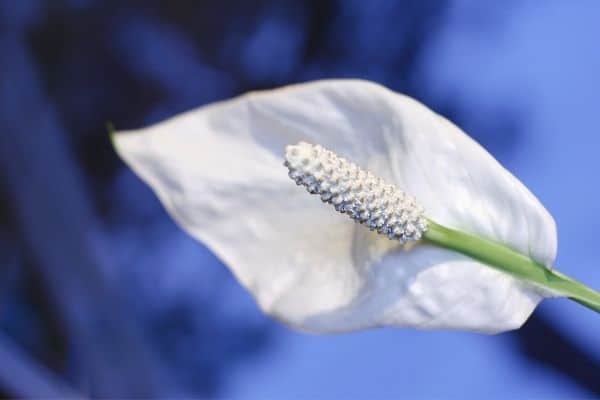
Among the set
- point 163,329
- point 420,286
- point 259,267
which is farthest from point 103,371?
point 420,286

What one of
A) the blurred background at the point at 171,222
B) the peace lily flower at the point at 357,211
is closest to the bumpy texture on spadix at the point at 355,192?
the peace lily flower at the point at 357,211

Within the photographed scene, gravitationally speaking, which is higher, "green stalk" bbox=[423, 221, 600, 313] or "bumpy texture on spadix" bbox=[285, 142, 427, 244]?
"bumpy texture on spadix" bbox=[285, 142, 427, 244]

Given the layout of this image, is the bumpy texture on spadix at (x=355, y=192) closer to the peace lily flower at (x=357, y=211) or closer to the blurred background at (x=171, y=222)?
the peace lily flower at (x=357, y=211)

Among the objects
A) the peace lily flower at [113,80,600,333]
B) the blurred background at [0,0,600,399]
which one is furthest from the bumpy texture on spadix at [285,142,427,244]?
the blurred background at [0,0,600,399]

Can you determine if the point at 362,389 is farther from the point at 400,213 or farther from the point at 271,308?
the point at 400,213

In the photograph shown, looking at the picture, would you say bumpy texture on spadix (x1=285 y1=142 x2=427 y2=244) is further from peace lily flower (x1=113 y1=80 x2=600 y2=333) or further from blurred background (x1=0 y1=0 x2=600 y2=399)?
blurred background (x1=0 y1=0 x2=600 y2=399)

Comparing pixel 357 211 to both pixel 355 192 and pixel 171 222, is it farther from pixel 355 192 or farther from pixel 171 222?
pixel 171 222

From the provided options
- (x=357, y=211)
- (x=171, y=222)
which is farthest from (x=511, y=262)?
(x=171, y=222)
